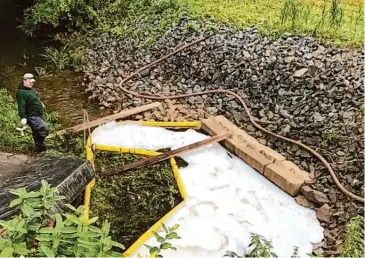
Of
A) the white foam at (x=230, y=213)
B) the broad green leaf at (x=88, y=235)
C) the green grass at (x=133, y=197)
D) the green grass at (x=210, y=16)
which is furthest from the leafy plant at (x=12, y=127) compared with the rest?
the broad green leaf at (x=88, y=235)

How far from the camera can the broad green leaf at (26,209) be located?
7.55ft

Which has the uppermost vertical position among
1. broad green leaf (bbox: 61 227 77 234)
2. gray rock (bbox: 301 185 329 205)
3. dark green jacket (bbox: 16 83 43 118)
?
broad green leaf (bbox: 61 227 77 234)

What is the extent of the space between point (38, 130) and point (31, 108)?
0.31 meters

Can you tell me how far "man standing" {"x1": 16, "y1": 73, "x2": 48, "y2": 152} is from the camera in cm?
594

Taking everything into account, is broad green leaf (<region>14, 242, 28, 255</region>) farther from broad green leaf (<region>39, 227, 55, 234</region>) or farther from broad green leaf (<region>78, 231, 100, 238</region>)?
broad green leaf (<region>78, 231, 100, 238</region>)

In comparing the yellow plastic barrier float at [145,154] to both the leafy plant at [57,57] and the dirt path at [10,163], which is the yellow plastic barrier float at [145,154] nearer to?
the dirt path at [10,163]

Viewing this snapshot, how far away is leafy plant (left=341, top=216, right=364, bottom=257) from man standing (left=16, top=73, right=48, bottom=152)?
12.6 feet

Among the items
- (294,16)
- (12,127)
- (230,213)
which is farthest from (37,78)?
(230,213)

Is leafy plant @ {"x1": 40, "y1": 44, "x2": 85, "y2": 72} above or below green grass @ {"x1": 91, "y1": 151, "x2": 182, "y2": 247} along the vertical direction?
above

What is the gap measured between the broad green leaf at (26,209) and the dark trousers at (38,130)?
3936mm

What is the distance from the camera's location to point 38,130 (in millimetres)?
6168

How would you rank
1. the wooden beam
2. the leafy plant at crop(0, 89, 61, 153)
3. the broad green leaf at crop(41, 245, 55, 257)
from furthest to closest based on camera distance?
the leafy plant at crop(0, 89, 61, 153) → the wooden beam → the broad green leaf at crop(41, 245, 55, 257)

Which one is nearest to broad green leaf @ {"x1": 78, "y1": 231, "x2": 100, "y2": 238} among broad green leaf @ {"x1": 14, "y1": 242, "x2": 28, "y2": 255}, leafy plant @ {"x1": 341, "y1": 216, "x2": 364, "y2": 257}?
broad green leaf @ {"x1": 14, "y1": 242, "x2": 28, "y2": 255}

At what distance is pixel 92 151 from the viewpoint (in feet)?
20.8
